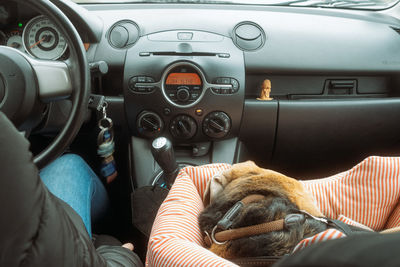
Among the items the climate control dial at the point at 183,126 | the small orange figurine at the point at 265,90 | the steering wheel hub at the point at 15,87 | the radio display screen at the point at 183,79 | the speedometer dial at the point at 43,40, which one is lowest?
the climate control dial at the point at 183,126

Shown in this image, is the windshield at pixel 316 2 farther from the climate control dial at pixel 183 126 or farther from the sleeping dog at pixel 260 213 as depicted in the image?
the sleeping dog at pixel 260 213

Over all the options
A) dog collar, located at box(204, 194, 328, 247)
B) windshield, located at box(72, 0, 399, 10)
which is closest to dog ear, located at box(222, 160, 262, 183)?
dog collar, located at box(204, 194, 328, 247)

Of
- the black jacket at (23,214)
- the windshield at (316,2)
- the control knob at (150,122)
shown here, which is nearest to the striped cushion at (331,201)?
the black jacket at (23,214)

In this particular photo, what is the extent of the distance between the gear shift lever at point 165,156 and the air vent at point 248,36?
46 centimetres

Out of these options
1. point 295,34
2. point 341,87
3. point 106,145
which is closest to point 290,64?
point 295,34

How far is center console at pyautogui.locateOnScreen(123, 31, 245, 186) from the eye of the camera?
116 cm

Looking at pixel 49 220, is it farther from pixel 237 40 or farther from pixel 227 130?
pixel 237 40

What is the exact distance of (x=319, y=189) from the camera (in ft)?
2.72

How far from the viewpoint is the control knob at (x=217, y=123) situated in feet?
3.92

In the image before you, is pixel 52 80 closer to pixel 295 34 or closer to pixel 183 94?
pixel 183 94

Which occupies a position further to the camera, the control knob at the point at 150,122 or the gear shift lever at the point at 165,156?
the control knob at the point at 150,122

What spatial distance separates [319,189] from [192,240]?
38 cm

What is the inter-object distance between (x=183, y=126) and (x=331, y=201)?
0.58m

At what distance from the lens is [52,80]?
2.82ft
